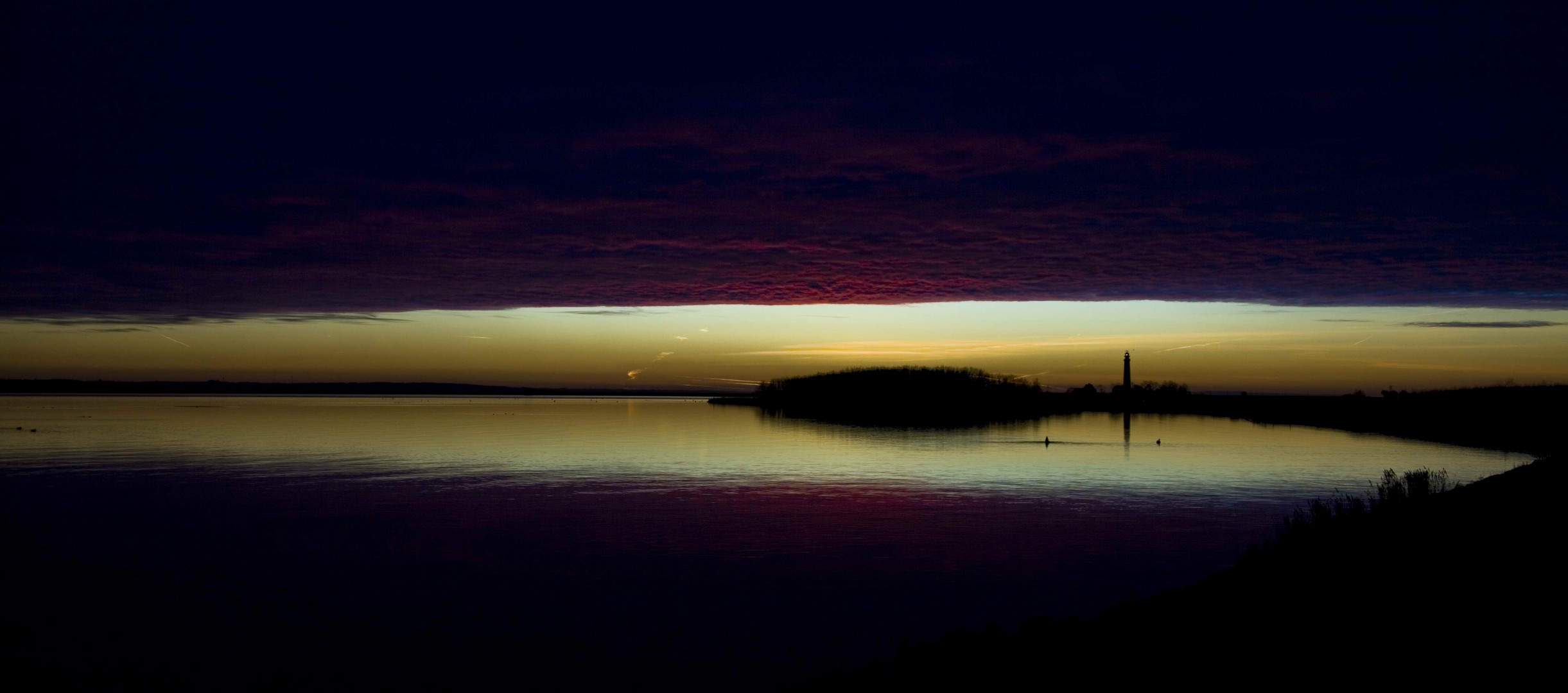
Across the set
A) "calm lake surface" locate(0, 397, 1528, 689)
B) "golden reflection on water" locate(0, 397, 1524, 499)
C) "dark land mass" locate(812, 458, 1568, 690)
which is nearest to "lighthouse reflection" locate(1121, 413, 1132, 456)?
"golden reflection on water" locate(0, 397, 1524, 499)

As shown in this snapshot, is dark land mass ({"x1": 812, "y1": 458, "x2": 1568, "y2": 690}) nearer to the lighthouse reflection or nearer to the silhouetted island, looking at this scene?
the lighthouse reflection

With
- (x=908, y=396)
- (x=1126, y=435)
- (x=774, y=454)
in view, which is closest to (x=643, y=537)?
(x=774, y=454)

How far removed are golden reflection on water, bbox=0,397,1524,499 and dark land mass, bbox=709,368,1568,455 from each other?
21.0 ft

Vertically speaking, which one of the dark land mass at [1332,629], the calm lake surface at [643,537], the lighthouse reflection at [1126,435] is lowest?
the calm lake surface at [643,537]

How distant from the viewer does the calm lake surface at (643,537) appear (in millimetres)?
18672

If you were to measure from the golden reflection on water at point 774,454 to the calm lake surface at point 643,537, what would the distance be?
51cm

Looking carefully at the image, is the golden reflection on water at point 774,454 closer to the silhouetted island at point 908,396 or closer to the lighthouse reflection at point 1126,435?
the lighthouse reflection at point 1126,435

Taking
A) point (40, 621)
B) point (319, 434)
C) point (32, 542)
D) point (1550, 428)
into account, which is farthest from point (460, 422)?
point (1550, 428)

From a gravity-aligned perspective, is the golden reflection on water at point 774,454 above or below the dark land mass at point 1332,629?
below

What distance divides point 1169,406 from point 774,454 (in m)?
116

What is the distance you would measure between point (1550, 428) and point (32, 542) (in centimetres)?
8386

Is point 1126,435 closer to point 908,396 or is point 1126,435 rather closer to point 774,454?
point 774,454

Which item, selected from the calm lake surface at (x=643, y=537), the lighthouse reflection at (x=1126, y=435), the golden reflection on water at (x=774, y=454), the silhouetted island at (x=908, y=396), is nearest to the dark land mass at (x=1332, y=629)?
the calm lake surface at (x=643, y=537)

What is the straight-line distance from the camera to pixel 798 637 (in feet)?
59.1
